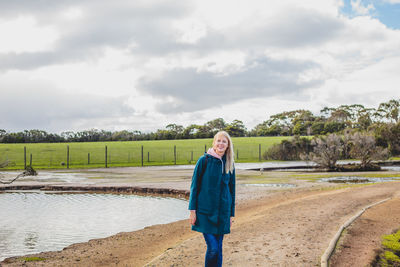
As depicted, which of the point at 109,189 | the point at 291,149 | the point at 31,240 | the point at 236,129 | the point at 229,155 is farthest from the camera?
the point at 236,129

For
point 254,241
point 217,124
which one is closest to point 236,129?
point 217,124

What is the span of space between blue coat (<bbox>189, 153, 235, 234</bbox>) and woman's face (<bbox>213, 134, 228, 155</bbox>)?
0.11 metres

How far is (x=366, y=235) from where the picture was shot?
8125 mm

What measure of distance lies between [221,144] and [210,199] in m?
0.73

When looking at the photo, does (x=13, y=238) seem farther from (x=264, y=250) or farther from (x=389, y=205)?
(x=389, y=205)

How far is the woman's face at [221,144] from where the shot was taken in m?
5.05

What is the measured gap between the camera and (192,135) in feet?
338

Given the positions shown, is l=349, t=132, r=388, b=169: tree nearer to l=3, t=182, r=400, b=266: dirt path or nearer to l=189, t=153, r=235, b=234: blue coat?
l=3, t=182, r=400, b=266: dirt path

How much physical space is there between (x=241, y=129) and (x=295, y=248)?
108 m

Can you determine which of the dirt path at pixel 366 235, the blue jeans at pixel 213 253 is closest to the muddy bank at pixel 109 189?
the dirt path at pixel 366 235

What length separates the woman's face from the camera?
16.6 ft

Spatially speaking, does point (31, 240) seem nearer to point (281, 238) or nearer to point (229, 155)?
point (281, 238)

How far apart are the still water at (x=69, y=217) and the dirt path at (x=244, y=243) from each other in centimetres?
104

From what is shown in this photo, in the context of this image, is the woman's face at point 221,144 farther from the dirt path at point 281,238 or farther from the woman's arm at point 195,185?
the dirt path at point 281,238
